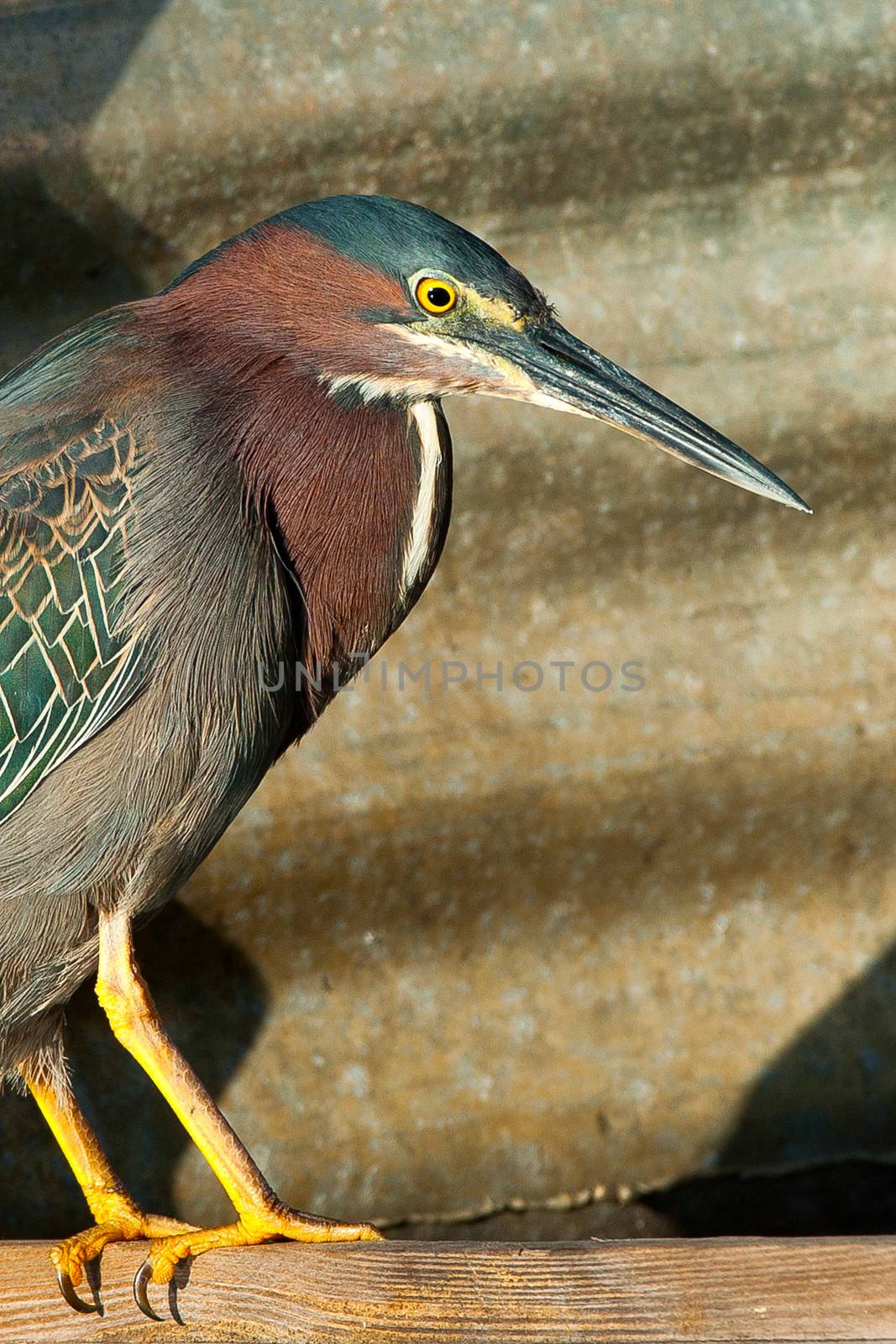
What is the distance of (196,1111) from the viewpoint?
4.21ft

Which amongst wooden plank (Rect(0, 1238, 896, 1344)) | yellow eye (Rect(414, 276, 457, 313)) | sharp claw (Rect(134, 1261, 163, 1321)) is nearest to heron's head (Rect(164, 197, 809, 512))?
yellow eye (Rect(414, 276, 457, 313))

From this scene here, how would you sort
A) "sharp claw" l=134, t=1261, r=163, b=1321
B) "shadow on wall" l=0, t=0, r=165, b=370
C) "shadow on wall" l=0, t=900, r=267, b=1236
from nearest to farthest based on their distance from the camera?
"sharp claw" l=134, t=1261, r=163, b=1321 → "shadow on wall" l=0, t=0, r=165, b=370 → "shadow on wall" l=0, t=900, r=267, b=1236

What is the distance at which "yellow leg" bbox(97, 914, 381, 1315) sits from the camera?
1258 millimetres

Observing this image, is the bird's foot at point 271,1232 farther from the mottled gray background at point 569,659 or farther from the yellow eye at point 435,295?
the yellow eye at point 435,295

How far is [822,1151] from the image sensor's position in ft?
6.17

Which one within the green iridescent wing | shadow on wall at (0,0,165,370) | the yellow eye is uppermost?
shadow on wall at (0,0,165,370)

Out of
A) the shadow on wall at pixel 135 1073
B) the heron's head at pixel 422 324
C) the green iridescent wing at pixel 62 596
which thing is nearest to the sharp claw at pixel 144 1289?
the green iridescent wing at pixel 62 596

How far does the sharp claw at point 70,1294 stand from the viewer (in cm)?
113

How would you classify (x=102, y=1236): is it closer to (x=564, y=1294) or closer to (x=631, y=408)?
(x=564, y=1294)

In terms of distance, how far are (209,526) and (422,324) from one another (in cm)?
26

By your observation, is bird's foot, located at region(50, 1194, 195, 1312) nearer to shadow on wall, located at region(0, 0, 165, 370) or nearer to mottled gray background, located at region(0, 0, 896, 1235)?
mottled gray background, located at region(0, 0, 896, 1235)

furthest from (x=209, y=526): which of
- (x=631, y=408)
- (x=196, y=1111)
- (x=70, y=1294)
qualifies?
(x=70, y=1294)

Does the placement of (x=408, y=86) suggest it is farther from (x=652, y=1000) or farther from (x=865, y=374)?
(x=652, y=1000)

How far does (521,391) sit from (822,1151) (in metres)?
1.19
